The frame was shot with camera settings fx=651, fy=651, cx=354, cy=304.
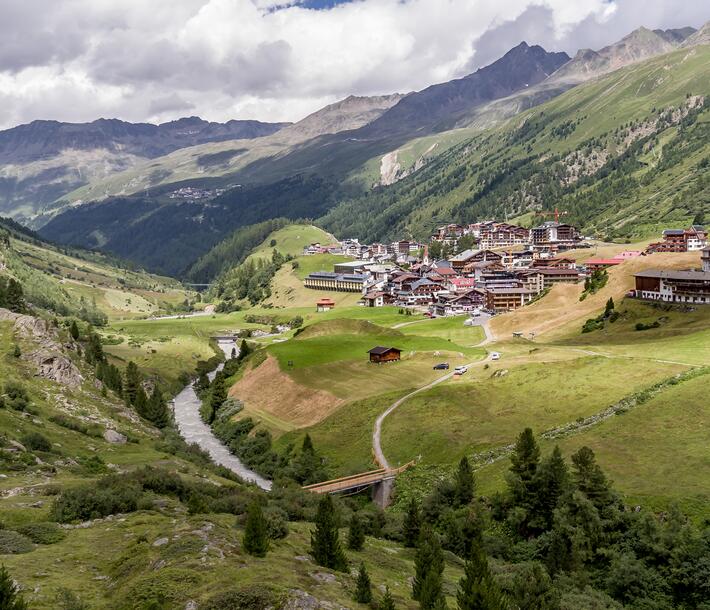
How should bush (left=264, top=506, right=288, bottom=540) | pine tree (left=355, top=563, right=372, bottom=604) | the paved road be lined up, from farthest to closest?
the paved road
bush (left=264, top=506, right=288, bottom=540)
pine tree (left=355, top=563, right=372, bottom=604)

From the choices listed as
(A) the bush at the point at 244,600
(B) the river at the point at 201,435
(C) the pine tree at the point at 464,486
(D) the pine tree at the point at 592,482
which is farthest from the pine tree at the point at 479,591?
(B) the river at the point at 201,435

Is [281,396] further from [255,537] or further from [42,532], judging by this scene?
[255,537]

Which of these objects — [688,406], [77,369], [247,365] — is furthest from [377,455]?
[247,365]

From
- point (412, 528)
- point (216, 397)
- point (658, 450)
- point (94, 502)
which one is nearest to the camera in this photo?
point (94, 502)

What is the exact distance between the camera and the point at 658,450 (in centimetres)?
7106

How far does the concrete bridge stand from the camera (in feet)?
267

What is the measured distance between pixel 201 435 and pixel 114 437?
32758mm

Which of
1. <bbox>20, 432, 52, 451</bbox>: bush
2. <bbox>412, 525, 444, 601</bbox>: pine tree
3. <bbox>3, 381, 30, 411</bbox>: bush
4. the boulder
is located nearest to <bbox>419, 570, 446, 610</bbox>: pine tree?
<bbox>412, 525, 444, 601</bbox>: pine tree

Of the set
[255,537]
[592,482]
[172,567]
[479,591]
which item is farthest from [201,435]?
[479,591]

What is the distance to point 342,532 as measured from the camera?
57.8 metres

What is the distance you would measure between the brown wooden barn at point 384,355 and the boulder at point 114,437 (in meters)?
54.9

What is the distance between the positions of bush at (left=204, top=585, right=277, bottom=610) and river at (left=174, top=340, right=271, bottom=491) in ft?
177

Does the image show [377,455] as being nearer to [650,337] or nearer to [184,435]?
[184,435]

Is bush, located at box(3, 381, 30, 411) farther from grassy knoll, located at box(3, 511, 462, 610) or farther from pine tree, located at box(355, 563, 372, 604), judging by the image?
pine tree, located at box(355, 563, 372, 604)
